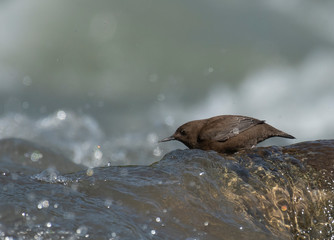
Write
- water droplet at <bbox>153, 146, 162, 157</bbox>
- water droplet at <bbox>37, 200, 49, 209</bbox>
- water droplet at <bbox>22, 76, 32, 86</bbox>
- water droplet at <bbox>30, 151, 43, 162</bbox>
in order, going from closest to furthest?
1. water droplet at <bbox>37, 200, 49, 209</bbox>
2. water droplet at <bbox>30, 151, 43, 162</bbox>
3. water droplet at <bbox>22, 76, 32, 86</bbox>
4. water droplet at <bbox>153, 146, 162, 157</bbox>

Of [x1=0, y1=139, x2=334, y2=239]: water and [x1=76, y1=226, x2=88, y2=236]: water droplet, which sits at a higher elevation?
[x1=0, y1=139, x2=334, y2=239]: water

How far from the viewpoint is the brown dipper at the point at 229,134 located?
244 inches

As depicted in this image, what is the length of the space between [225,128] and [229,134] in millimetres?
99

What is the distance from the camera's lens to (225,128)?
6.21 meters

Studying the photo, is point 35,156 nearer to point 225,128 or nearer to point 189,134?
point 189,134

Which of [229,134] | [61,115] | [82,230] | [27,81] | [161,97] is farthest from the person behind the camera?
[27,81]

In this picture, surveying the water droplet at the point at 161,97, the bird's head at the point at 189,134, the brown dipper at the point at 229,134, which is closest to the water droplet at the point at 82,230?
the brown dipper at the point at 229,134

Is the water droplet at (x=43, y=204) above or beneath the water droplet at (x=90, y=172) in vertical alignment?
beneath

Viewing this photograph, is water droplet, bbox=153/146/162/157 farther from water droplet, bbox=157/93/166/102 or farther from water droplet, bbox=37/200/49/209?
water droplet, bbox=37/200/49/209

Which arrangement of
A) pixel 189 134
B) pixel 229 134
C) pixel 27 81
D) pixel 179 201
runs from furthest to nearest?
pixel 27 81 < pixel 189 134 < pixel 229 134 < pixel 179 201

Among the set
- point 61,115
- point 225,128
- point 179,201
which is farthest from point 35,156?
point 179,201

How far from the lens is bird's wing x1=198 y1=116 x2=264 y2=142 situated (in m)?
6.17

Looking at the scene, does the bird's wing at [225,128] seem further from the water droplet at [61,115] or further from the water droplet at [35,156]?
the water droplet at [61,115]

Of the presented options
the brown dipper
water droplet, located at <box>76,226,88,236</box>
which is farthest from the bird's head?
water droplet, located at <box>76,226,88,236</box>
